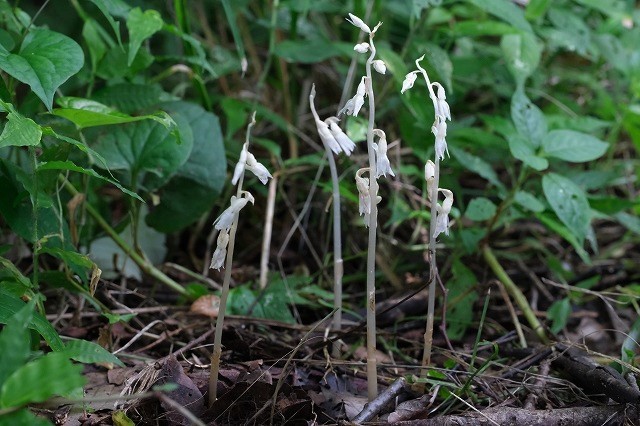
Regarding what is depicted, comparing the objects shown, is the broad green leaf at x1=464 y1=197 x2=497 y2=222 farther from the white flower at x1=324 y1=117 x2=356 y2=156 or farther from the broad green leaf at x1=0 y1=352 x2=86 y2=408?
the broad green leaf at x1=0 y1=352 x2=86 y2=408

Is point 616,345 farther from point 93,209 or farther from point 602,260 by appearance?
point 93,209

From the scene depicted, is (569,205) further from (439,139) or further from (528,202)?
(439,139)

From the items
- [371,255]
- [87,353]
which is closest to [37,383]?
[87,353]

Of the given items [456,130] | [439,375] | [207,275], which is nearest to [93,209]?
[207,275]

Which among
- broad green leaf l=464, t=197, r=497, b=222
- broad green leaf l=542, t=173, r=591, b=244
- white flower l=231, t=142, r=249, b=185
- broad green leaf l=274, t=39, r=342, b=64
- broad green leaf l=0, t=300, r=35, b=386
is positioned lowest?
broad green leaf l=464, t=197, r=497, b=222

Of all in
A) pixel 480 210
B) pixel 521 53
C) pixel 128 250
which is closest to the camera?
pixel 128 250

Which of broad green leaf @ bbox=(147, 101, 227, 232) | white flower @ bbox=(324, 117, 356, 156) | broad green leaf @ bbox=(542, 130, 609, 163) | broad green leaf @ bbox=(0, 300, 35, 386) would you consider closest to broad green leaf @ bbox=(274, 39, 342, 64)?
broad green leaf @ bbox=(147, 101, 227, 232)
